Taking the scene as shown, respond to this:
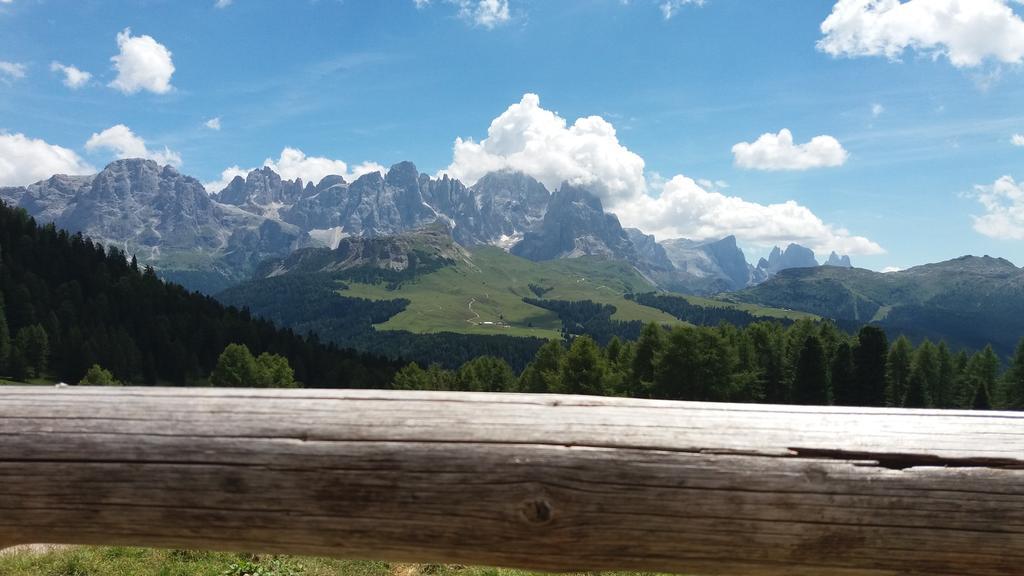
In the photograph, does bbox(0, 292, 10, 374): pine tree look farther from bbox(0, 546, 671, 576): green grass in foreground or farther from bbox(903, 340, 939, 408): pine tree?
bbox(903, 340, 939, 408): pine tree

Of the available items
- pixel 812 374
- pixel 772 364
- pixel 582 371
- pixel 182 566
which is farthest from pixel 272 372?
pixel 182 566

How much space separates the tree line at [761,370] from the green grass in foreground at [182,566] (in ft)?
110

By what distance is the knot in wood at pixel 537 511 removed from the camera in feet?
9.09

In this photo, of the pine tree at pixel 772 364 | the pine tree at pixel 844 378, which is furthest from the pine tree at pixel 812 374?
the pine tree at pixel 772 364

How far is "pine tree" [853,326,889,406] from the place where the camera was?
67.2 metres

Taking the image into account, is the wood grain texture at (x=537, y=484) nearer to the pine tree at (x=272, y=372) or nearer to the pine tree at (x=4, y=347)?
the pine tree at (x=272, y=372)

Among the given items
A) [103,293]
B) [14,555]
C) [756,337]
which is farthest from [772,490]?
[103,293]

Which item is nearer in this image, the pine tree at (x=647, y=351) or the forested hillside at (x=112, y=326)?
the pine tree at (x=647, y=351)

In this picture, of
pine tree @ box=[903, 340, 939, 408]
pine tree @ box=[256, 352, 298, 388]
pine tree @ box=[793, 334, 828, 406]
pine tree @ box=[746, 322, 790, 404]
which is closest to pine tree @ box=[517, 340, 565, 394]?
pine tree @ box=[746, 322, 790, 404]

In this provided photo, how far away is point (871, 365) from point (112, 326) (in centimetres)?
13332

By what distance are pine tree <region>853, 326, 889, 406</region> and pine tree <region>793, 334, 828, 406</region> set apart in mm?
4694

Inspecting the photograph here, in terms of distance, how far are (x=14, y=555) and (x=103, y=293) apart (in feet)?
468

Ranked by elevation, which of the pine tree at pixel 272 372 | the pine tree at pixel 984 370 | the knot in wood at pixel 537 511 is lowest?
the pine tree at pixel 272 372

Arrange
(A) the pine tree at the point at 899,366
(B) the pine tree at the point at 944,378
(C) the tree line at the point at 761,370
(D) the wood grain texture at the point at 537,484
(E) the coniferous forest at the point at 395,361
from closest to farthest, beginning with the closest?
(D) the wood grain texture at the point at 537,484 → (C) the tree line at the point at 761,370 → (E) the coniferous forest at the point at 395,361 → (A) the pine tree at the point at 899,366 → (B) the pine tree at the point at 944,378
